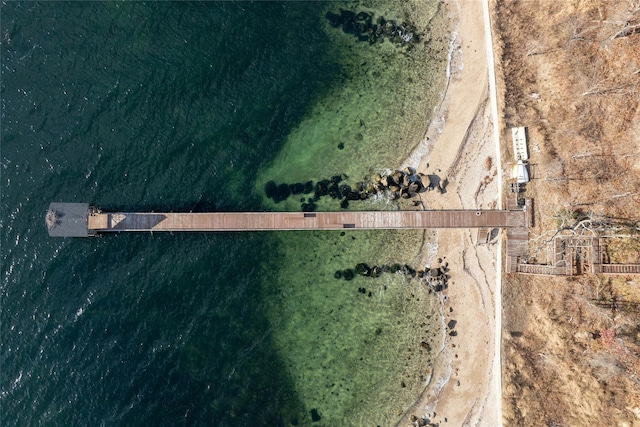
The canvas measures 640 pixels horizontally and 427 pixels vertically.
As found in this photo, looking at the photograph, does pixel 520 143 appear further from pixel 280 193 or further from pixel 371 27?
pixel 280 193

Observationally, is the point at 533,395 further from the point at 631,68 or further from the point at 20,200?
the point at 20,200

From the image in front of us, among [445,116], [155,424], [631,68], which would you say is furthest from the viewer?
[445,116]

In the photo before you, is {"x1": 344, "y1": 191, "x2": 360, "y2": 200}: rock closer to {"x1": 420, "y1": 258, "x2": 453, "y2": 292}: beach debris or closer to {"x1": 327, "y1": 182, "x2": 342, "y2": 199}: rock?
{"x1": 327, "y1": 182, "x2": 342, "y2": 199}: rock

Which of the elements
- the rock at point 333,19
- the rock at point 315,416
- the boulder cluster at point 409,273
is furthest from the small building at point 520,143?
the rock at point 315,416

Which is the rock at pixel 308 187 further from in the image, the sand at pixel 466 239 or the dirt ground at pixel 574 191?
the dirt ground at pixel 574 191

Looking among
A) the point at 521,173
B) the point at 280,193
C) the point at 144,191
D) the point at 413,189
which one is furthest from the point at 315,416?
the point at 521,173

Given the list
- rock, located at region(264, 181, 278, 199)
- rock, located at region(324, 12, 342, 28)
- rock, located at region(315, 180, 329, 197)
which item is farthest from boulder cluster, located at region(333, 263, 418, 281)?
rock, located at region(324, 12, 342, 28)

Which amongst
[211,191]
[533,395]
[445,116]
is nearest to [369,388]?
[533,395]
